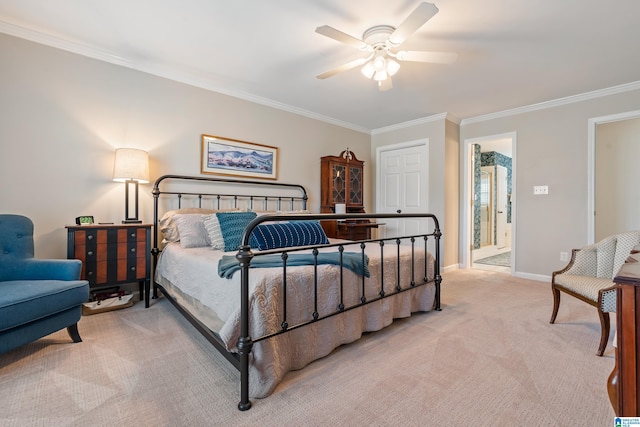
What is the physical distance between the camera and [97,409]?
1.36m

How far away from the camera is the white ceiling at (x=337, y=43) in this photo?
212cm

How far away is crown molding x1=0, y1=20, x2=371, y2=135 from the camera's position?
2.43 m

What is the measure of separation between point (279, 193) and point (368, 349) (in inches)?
103

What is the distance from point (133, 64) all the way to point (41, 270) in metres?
2.10

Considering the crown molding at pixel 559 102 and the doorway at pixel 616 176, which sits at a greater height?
the crown molding at pixel 559 102

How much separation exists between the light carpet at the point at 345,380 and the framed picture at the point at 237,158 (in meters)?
1.87

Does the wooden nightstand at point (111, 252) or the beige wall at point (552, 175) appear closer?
the wooden nightstand at point (111, 252)

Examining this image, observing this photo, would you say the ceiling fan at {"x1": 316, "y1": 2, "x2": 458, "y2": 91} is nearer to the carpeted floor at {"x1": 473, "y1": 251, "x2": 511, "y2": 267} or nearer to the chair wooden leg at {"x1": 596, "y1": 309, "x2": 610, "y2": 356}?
the chair wooden leg at {"x1": 596, "y1": 309, "x2": 610, "y2": 356}

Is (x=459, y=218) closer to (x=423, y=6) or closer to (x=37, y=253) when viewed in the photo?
(x=423, y=6)

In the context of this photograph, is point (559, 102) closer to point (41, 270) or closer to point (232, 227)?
point (232, 227)

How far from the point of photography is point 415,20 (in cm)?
185

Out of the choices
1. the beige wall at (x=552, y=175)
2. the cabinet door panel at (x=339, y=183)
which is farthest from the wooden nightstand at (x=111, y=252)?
the beige wall at (x=552, y=175)

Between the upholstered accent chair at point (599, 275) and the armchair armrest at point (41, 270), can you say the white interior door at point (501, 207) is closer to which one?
the upholstered accent chair at point (599, 275)

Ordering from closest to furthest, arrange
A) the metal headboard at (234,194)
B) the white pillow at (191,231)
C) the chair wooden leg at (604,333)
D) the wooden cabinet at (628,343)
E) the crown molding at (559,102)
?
the wooden cabinet at (628,343) → the chair wooden leg at (604,333) → the white pillow at (191,231) → the metal headboard at (234,194) → the crown molding at (559,102)
